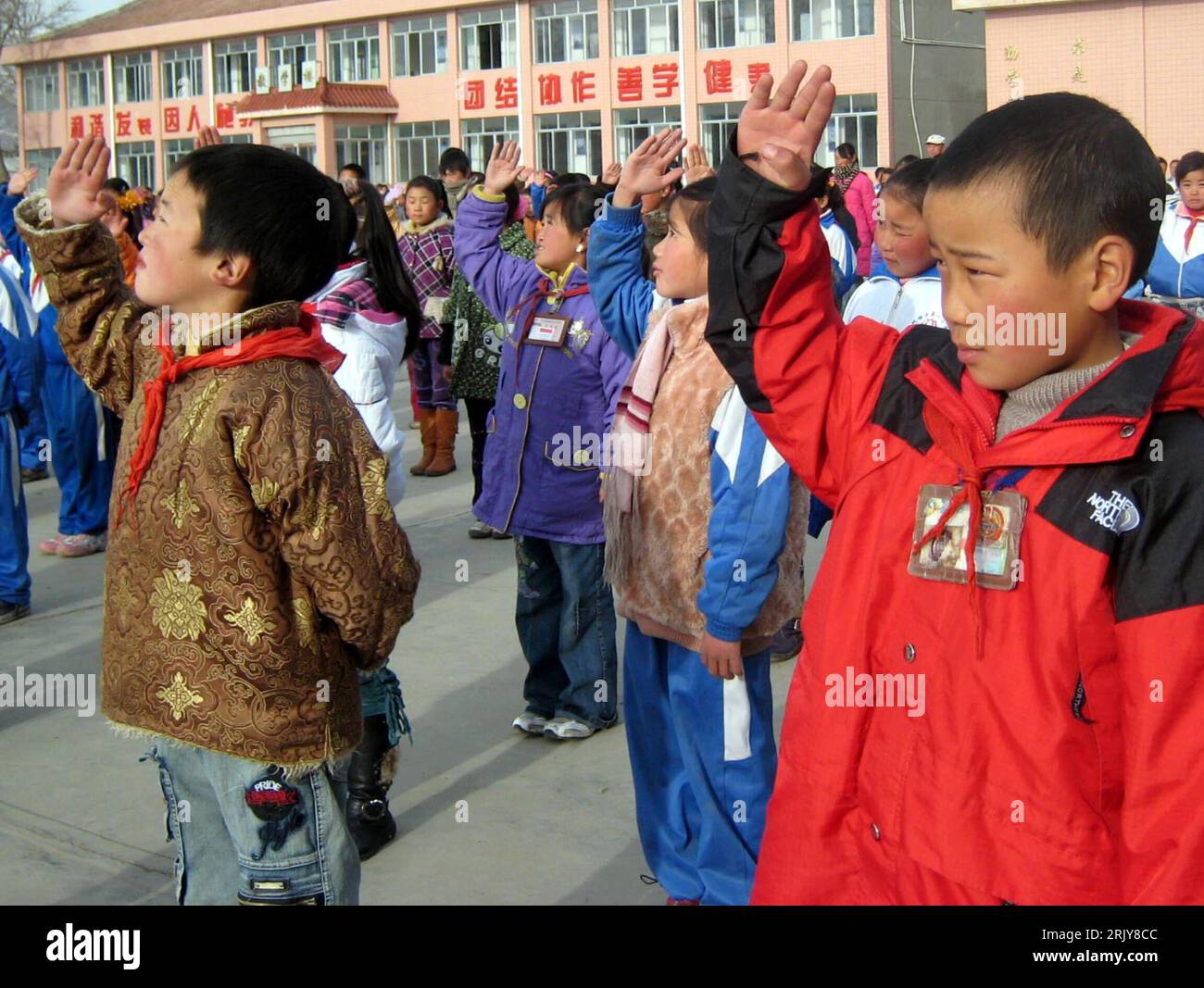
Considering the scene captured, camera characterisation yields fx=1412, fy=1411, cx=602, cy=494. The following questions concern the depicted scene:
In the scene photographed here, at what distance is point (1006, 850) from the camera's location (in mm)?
1659

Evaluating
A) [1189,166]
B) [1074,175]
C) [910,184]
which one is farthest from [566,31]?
[1074,175]

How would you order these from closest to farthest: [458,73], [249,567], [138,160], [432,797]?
1. [249,567]
2. [432,797]
3. [458,73]
4. [138,160]

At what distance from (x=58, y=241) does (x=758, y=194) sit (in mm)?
1442

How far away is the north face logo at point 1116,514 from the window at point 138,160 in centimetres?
4678

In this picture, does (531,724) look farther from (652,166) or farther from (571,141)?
(571,141)

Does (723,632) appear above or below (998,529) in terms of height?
below

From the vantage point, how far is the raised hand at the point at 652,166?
3.58 meters

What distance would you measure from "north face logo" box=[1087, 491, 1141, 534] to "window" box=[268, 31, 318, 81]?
137ft

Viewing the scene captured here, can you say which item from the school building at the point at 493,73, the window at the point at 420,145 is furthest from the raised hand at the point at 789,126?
the window at the point at 420,145

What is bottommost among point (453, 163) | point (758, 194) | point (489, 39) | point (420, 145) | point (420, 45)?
point (758, 194)

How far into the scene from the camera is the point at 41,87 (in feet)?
163

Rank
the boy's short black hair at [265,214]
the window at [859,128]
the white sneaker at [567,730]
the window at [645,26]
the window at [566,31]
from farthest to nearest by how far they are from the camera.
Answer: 1. the window at [566,31]
2. the window at [645,26]
3. the window at [859,128]
4. the white sneaker at [567,730]
5. the boy's short black hair at [265,214]

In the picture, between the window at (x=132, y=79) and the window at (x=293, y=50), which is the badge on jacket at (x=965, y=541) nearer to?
the window at (x=293, y=50)

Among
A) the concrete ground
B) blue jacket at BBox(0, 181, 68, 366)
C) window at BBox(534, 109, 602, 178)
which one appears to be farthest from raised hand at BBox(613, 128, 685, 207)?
window at BBox(534, 109, 602, 178)
